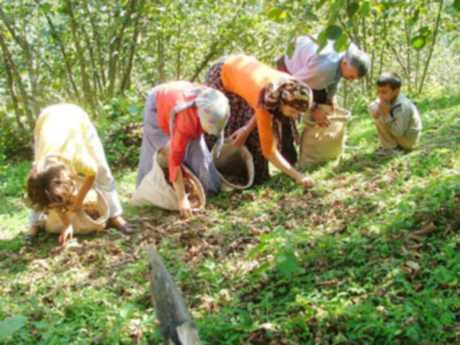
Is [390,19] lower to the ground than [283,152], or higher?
higher

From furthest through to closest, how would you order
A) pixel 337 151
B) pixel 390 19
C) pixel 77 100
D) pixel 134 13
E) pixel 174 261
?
pixel 390 19 → pixel 77 100 → pixel 134 13 → pixel 337 151 → pixel 174 261

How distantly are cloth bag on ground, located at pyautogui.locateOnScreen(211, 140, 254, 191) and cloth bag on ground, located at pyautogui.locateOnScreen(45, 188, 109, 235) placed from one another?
1.18 metres

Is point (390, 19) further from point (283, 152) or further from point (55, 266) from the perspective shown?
point (55, 266)

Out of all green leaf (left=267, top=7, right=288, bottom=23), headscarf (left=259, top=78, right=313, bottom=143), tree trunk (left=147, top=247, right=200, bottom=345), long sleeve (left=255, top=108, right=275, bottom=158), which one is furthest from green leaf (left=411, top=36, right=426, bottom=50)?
long sleeve (left=255, top=108, right=275, bottom=158)

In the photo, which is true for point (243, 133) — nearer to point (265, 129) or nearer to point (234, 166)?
point (234, 166)

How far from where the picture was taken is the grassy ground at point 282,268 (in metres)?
2.82

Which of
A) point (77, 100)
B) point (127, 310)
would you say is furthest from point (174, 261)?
point (77, 100)

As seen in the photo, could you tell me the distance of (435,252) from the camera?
3232 millimetres

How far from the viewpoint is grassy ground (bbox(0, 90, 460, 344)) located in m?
2.82

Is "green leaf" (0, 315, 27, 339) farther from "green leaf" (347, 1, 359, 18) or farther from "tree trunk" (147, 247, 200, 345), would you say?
"green leaf" (347, 1, 359, 18)

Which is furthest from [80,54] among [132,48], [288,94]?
[288,94]

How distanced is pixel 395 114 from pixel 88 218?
303 cm

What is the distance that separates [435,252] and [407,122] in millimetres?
2226

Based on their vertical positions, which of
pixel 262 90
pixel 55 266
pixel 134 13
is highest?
pixel 134 13
